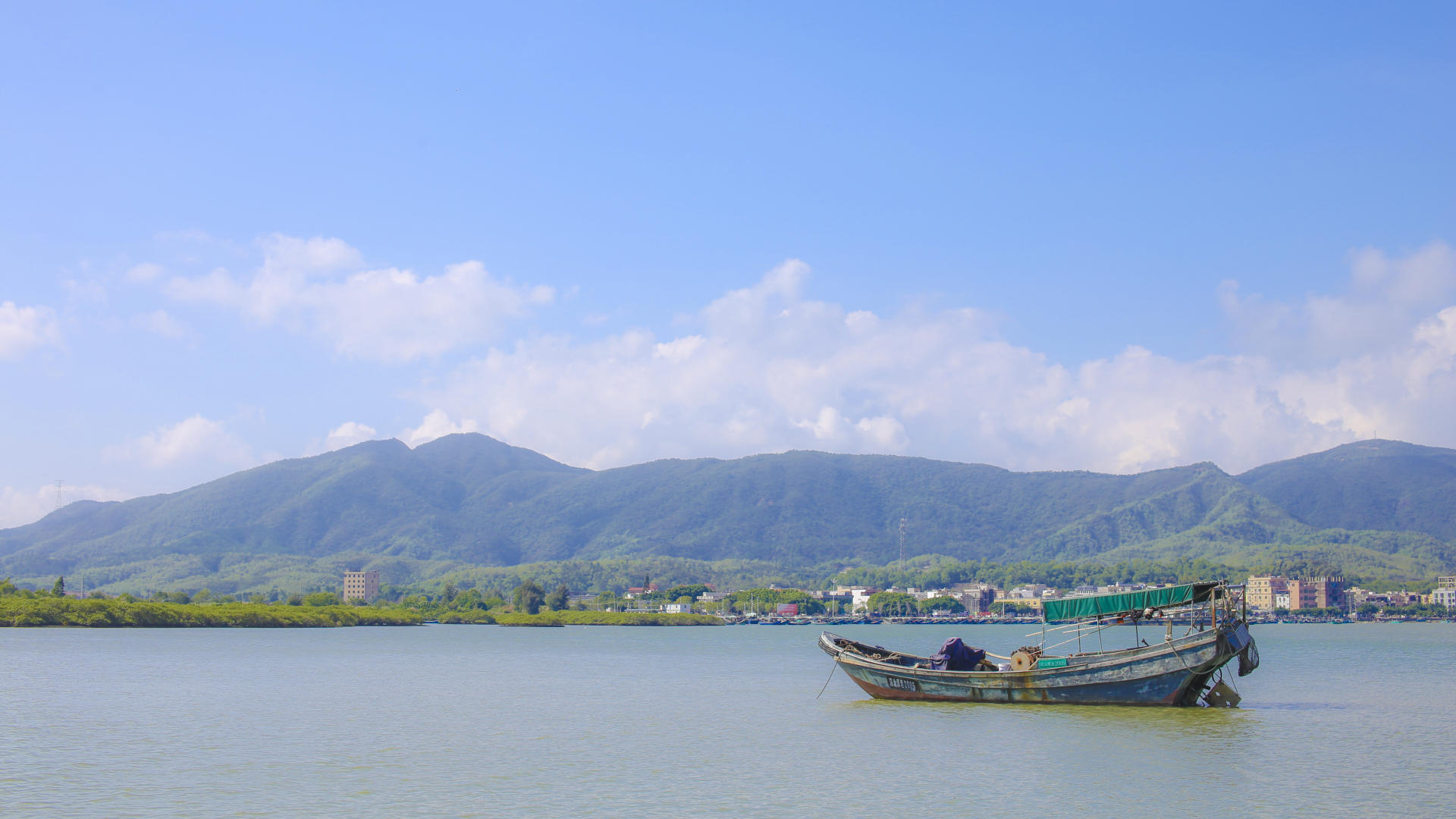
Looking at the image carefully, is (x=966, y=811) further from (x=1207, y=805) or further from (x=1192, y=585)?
(x=1192, y=585)

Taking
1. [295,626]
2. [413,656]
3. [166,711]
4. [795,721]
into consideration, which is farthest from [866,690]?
[295,626]

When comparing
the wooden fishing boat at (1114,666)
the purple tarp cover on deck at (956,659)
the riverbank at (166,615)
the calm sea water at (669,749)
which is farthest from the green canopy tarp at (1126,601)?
the riverbank at (166,615)

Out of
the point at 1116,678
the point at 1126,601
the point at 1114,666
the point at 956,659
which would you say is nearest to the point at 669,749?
the point at 956,659

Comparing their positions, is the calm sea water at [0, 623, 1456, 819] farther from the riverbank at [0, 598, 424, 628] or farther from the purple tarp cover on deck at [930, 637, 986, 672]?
the riverbank at [0, 598, 424, 628]

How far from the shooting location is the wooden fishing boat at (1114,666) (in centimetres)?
4134

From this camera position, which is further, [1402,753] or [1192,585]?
[1192,585]

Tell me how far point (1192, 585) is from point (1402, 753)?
335 inches

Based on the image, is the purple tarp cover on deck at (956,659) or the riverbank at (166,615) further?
the riverbank at (166,615)

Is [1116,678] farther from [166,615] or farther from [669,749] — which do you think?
[166,615]

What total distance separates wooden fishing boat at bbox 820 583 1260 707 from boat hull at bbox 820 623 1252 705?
3cm

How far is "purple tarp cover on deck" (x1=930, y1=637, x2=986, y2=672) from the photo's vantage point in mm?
45750

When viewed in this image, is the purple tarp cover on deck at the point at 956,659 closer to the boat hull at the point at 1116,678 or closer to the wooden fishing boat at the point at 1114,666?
the wooden fishing boat at the point at 1114,666

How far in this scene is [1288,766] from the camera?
1278 inches

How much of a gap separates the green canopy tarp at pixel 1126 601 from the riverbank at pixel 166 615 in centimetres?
11894
